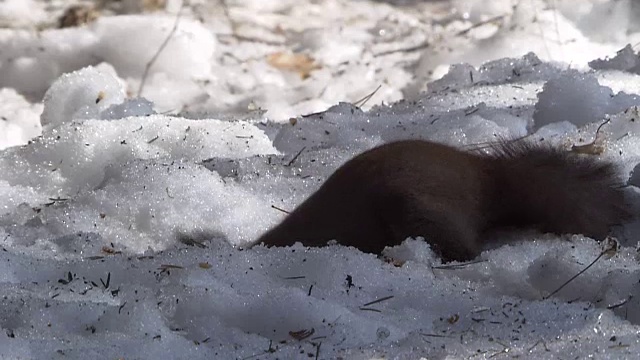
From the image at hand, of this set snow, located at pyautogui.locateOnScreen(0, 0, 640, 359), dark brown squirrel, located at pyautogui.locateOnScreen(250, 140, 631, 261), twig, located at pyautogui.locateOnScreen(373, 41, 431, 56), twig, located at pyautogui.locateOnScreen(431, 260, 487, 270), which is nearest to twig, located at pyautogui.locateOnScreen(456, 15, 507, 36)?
snow, located at pyautogui.locateOnScreen(0, 0, 640, 359)

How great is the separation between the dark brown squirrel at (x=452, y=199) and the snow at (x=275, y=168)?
0.32 feet

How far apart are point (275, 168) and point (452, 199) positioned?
2.10 feet

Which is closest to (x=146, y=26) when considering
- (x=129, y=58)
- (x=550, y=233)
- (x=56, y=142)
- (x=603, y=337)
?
(x=129, y=58)

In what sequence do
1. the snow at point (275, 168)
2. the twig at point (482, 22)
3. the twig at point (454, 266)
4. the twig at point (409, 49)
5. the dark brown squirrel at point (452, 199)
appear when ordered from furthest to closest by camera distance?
the twig at point (482, 22) < the twig at point (409, 49) < the dark brown squirrel at point (452, 199) < the twig at point (454, 266) < the snow at point (275, 168)

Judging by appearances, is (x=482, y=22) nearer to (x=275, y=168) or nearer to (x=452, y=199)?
(x=275, y=168)

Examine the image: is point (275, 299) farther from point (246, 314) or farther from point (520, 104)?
point (520, 104)

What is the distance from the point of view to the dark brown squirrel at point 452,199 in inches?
105

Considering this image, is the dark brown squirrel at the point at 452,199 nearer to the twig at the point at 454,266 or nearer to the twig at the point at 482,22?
the twig at the point at 454,266

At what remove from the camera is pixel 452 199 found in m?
2.73

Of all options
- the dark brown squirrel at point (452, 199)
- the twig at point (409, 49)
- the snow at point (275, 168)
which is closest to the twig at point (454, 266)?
the snow at point (275, 168)

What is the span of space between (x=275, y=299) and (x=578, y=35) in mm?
3315

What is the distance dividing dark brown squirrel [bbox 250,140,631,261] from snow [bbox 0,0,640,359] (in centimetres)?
10

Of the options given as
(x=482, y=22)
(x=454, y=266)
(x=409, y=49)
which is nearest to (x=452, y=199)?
(x=454, y=266)

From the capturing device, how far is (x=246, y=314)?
2100mm
